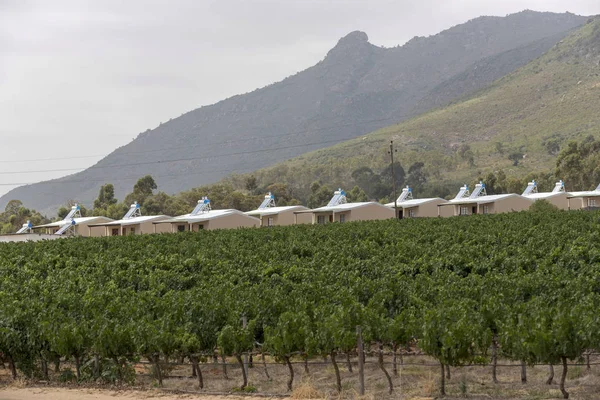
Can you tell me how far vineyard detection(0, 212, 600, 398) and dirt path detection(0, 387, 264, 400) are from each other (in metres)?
0.93

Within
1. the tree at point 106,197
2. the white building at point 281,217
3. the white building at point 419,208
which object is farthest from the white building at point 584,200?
the tree at point 106,197

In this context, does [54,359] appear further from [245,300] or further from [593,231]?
[593,231]

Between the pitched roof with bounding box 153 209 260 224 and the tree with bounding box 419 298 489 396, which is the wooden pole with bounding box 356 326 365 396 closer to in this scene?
the tree with bounding box 419 298 489 396

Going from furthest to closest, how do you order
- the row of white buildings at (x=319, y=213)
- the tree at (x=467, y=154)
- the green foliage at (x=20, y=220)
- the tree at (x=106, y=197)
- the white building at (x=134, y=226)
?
the tree at (x=467, y=154)
the tree at (x=106, y=197)
the green foliage at (x=20, y=220)
the white building at (x=134, y=226)
the row of white buildings at (x=319, y=213)

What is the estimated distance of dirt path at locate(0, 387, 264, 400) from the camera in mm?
20953

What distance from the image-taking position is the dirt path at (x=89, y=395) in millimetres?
20953

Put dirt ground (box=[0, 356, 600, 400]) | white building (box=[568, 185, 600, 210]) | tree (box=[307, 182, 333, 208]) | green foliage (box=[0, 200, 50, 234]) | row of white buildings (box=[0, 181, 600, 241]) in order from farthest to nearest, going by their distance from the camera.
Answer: green foliage (box=[0, 200, 50, 234]) → tree (box=[307, 182, 333, 208]) → white building (box=[568, 185, 600, 210]) → row of white buildings (box=[0, 181, 600, 241]) → dirt ground (box=[0, 356, 600, 400])

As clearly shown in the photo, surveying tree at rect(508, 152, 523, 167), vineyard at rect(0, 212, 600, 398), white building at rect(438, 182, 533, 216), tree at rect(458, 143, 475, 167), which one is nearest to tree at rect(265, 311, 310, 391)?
vineyard at rect(0, 212, 600, 398)

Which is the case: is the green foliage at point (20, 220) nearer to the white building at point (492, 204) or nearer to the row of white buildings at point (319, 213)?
the row of white buildings at point (319, 213)

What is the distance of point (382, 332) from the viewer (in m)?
22.0

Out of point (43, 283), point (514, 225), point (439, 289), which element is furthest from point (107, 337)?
point (514, 225)

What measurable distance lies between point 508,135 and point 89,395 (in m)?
163

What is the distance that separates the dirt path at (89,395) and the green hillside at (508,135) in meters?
134

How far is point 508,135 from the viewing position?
575 ft
